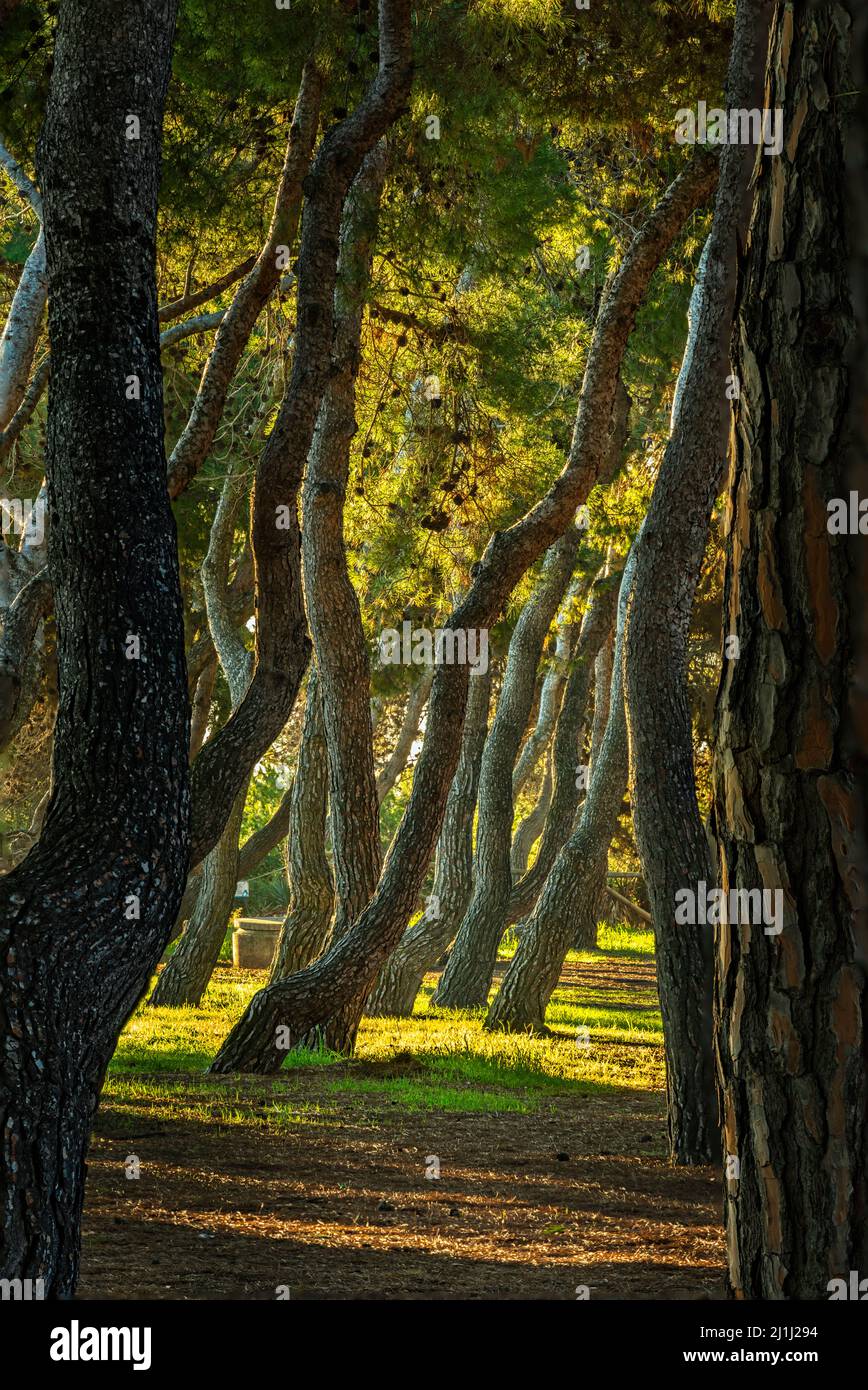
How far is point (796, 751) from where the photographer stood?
280cm

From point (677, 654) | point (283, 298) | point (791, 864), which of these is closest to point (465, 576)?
point (283, 298)

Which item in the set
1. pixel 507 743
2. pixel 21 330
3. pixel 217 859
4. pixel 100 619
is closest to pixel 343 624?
pixel 21 330

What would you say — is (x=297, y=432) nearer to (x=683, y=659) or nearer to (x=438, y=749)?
(x=683, y=659)

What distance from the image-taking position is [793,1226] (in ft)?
9.11

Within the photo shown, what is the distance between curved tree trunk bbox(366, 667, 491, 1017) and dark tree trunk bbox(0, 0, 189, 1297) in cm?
1213

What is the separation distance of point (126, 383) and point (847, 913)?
3.43m

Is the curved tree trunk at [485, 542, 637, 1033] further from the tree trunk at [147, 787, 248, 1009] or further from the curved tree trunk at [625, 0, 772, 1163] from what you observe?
the curved tree trunk at [625, 0, 772, 1163]

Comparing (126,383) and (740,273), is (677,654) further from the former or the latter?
(740,273)

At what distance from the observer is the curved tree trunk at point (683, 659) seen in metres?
8.57

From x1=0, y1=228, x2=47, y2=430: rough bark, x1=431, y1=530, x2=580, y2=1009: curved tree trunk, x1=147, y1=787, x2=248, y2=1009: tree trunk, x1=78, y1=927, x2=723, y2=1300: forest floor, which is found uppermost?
x1=0, y1=228, x2=47, y2=430: rough bark

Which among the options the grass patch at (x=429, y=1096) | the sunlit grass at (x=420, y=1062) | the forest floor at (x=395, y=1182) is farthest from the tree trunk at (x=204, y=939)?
the grass patch at (x=429, y=1096)

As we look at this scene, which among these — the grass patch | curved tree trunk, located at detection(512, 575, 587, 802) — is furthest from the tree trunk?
the grass patch

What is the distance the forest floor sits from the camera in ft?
19.8

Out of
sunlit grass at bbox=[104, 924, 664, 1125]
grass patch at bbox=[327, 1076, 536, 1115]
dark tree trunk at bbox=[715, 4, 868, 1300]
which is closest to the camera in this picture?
dark tree trunk at bbox=[715, 4, 868, 1300]
